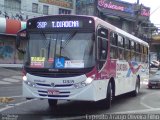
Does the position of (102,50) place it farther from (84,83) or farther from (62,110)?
(62,110)

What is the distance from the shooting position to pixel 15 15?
44.9 m

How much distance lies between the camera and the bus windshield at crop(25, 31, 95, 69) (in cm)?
1245

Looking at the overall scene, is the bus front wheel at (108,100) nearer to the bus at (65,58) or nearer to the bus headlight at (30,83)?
the bus at (65,58)

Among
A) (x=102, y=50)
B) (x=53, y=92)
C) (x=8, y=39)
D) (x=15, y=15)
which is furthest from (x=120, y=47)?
(x=15, y=15)

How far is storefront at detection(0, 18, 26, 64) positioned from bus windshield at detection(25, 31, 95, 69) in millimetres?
26561

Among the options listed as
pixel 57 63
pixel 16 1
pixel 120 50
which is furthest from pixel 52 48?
pixel 16 1

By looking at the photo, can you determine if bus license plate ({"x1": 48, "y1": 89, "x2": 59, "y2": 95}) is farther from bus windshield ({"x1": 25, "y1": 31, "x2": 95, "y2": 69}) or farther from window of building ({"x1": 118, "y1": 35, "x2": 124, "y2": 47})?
window of building ({"x1": 118, "y1": 35, "x2": 124, "y2": 47})

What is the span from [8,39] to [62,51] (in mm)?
30064

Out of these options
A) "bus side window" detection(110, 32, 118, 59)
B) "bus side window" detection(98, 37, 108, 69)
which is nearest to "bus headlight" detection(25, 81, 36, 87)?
"bus side window" detection(98, 37, 108, 69)

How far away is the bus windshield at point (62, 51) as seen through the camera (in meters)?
12.5

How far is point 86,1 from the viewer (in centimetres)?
5966

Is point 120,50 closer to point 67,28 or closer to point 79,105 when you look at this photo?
point 79,105

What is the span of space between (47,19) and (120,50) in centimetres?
423

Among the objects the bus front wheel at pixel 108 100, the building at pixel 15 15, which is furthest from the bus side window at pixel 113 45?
the building at pixel 15 15
